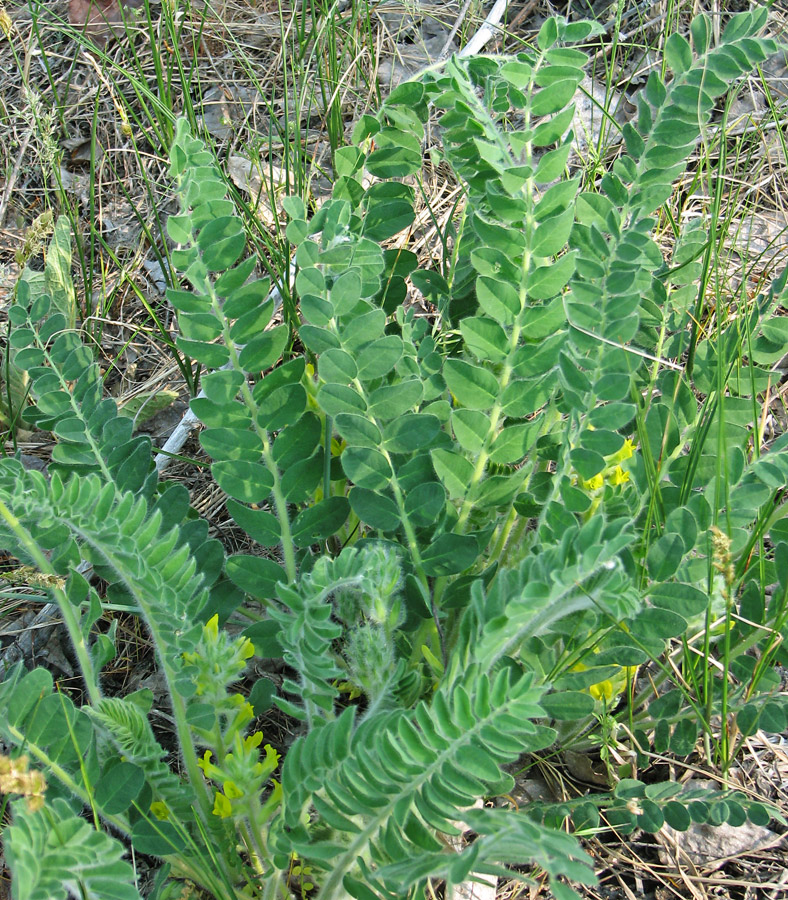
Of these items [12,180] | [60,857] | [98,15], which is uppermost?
[98,15]

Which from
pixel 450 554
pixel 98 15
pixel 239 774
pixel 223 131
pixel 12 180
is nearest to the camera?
pixel 239 774

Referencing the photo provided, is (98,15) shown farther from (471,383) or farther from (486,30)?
(471,383)

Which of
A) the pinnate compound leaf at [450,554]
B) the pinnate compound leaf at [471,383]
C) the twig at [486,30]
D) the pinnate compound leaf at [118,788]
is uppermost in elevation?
the twig at [486,30]

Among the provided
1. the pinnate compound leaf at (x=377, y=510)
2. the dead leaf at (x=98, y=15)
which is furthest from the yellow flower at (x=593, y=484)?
the dead leaf at (x=98, y=15)

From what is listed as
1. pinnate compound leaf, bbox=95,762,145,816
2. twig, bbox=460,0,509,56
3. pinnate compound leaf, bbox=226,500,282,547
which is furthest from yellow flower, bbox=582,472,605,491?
twig, bbox=460,0,509,56

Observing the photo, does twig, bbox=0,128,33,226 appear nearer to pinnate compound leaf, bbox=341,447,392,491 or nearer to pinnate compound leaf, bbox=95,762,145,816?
pinnate compound leaf, bbox=341,447,392,491

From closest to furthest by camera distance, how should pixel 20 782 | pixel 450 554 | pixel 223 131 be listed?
pixel 20 782 → pixel 450 554 → pixel 223 131

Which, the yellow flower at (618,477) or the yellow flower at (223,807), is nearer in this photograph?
the yellow flower at (223,807)

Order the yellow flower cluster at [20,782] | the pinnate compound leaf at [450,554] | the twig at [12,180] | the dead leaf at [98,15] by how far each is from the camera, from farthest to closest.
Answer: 1. the dead leaf at [98,15]
2. the twig at [12,180]
3. the pinnate compound leaf at [450,554]
4. the yellow flower cluster at [20,782]

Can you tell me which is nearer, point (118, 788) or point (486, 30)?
point (118, 788)

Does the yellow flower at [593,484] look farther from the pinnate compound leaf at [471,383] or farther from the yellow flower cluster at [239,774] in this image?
the yellow flower cluster at [239,774]

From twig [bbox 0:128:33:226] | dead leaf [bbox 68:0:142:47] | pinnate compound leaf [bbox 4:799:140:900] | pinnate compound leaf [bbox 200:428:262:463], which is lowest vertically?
pinnate compound leaf [bbox 4:799:140:900]

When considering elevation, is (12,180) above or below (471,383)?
above

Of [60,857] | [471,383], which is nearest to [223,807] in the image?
[60,857]
